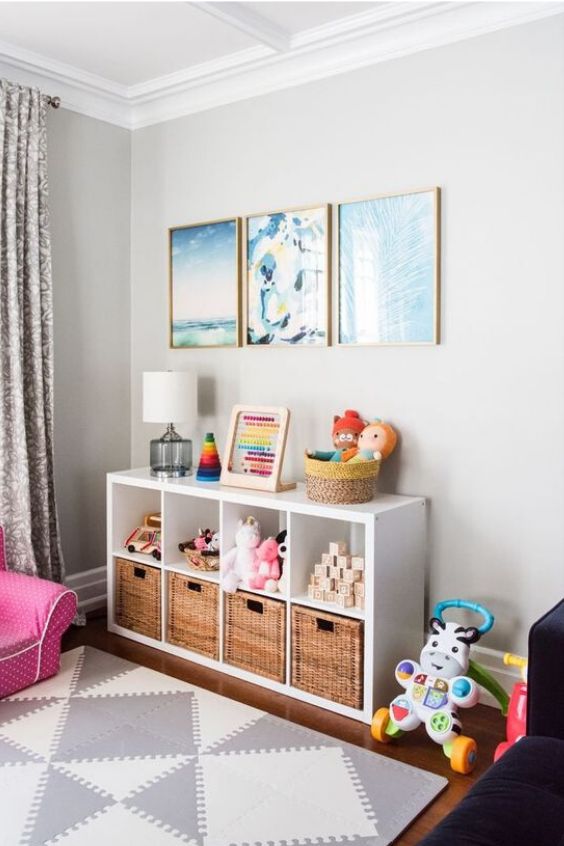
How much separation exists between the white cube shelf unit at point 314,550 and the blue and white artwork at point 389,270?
668 millimetres

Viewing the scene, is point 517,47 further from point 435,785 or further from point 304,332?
point 435,785

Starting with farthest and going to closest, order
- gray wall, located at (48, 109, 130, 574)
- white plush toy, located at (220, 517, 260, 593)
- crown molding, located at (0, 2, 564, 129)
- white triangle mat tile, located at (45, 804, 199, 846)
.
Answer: gray wall, located at (48, 109, 130, 574) < white plush toy, located at (220, 517, 260, 593) < crown molding, located at (0, 2, 564, 129) < white triangle mat tile, located at (45, 804, 199, 846)

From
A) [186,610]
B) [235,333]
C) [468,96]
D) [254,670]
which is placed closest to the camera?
[468,96]

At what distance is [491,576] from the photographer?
286 centimetres

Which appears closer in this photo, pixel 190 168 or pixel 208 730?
pixel 208 730

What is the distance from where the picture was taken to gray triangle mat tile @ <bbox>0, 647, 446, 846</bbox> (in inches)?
80.7

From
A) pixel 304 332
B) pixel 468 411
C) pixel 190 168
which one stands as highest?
pixel 190 168

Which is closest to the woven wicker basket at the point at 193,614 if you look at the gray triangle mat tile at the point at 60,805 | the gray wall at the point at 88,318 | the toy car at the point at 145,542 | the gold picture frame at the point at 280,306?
the toy car at the point at 145,542

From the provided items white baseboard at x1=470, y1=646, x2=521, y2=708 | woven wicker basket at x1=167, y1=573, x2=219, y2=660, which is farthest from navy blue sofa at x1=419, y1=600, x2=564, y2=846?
woven wicker basket at x1=167, y1=573, x2=219, y2=660

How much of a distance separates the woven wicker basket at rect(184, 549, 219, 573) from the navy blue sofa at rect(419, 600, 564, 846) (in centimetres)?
158

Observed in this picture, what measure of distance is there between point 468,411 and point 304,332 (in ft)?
2.67

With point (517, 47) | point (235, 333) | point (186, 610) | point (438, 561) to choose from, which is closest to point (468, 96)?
point (517, 47)

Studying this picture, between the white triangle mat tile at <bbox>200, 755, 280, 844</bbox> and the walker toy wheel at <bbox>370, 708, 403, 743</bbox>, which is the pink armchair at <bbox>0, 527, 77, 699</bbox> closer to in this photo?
the white triangle mat tile at <bbox>200, 755, 280, 844</bbox>

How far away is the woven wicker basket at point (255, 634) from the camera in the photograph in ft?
9.68
